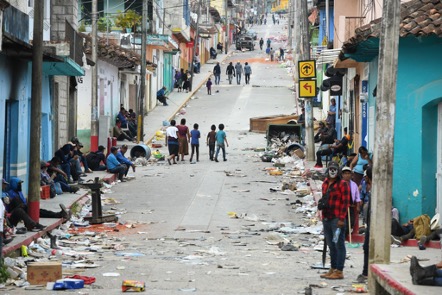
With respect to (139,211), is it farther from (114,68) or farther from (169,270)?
(114,68)

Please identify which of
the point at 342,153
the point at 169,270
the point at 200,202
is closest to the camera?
the point at 169,270

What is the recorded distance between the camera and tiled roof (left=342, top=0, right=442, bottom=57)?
20.1 metres

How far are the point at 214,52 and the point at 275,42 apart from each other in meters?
21.3

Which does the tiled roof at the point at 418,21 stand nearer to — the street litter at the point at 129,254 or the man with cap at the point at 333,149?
the street litter at the point at 129,254

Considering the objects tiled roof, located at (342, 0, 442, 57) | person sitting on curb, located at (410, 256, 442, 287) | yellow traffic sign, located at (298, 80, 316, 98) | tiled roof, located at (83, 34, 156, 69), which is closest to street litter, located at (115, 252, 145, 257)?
tiled roof, located at (342, 0, 442, 57)

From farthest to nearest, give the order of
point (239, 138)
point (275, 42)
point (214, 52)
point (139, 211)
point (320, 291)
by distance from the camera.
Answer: point (275, 42), point (214, 52), point (239, 138), point (139, 211), point (320, 291)

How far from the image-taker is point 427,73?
69.9ft

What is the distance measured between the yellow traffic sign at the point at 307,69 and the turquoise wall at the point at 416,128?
13.3 m

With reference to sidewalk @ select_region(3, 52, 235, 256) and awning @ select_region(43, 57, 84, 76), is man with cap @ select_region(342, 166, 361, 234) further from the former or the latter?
awning @ select_region(43, 57, 84, 76)

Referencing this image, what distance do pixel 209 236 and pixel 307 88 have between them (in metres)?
15.6

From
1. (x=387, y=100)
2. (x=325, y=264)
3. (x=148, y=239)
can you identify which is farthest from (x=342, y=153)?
A: (x=387, y=100)

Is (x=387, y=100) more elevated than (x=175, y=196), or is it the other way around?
(x=387, y=100)

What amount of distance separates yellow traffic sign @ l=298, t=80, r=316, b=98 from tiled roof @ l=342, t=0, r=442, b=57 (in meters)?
13.5

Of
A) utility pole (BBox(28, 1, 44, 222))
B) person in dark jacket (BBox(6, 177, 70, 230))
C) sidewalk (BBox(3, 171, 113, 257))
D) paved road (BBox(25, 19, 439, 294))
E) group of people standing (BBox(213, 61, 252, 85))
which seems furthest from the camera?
group of people standing (BBox(213, 61, 252, 85))
